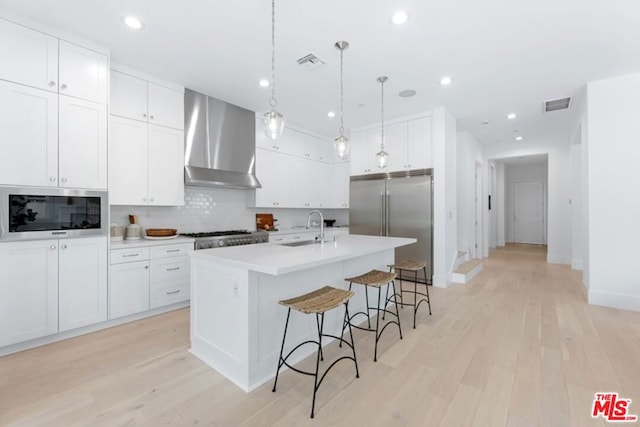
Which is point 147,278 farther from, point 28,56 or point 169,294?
point 28,56

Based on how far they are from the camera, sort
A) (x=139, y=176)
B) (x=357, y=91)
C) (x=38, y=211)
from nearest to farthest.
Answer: (x=38, y=211) → (x=139, y=176) → (x=357, y=91)

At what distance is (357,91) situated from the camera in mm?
3807

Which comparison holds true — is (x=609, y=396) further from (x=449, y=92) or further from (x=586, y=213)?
(x=449, y=92)

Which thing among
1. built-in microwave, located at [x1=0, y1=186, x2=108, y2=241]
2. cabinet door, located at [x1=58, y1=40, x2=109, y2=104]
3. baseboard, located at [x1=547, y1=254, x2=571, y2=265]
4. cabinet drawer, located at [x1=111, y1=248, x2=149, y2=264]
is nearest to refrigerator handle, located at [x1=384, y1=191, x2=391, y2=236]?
cabinet drawer, located at [x1=111, y1=248, x2=149, y2=264]

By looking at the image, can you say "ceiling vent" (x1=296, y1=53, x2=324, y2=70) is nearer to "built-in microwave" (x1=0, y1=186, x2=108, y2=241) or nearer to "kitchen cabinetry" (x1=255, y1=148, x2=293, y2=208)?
"kitchen cabinetry" (x1=255, y1=148, x2=293, y2=208)

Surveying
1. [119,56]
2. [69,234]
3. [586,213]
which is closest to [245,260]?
[69,234]

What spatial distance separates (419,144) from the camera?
4.64 m

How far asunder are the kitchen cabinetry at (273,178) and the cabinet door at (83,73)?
224 cm

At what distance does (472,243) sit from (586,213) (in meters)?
2.69

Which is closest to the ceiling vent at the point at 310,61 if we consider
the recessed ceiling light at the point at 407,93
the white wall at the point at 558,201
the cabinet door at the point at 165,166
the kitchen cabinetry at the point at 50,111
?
the recessed ceiling light at the point at 407,93

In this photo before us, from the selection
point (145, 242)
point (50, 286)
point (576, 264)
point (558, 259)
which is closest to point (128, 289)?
point (145, 242)

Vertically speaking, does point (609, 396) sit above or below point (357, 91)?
below

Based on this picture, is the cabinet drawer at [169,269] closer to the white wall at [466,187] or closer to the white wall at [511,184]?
the white wall at [466,187]

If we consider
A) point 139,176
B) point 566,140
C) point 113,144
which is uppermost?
point 566,140
